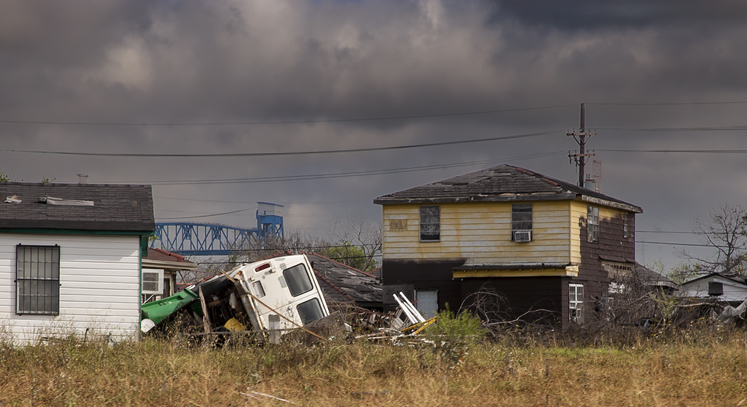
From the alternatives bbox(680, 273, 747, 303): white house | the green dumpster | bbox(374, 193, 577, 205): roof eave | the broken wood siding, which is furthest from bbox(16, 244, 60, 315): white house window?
bbox(680, 273, 747, 303): white house

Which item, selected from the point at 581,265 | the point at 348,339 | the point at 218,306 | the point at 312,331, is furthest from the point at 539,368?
the point at 581,265

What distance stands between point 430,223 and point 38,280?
15.2 meters

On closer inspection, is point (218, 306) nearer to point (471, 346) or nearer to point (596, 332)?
point (471, 346)

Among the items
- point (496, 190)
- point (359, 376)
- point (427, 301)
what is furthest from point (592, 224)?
point (359, 376)

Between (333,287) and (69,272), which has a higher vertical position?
(69,272)

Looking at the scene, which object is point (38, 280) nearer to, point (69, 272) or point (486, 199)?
point (69, 272)

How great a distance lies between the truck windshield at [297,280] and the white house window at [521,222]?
1072 cm

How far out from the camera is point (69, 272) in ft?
55.2

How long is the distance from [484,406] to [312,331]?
6798 mm

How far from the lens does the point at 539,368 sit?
522 inches

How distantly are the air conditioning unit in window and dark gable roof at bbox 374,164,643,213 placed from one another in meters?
1.21

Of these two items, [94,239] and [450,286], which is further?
[450,286]

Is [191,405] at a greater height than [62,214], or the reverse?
[62,214]

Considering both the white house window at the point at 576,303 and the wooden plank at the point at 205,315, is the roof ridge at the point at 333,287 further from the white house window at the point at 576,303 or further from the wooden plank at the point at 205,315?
the white house window at the point at 576,303
